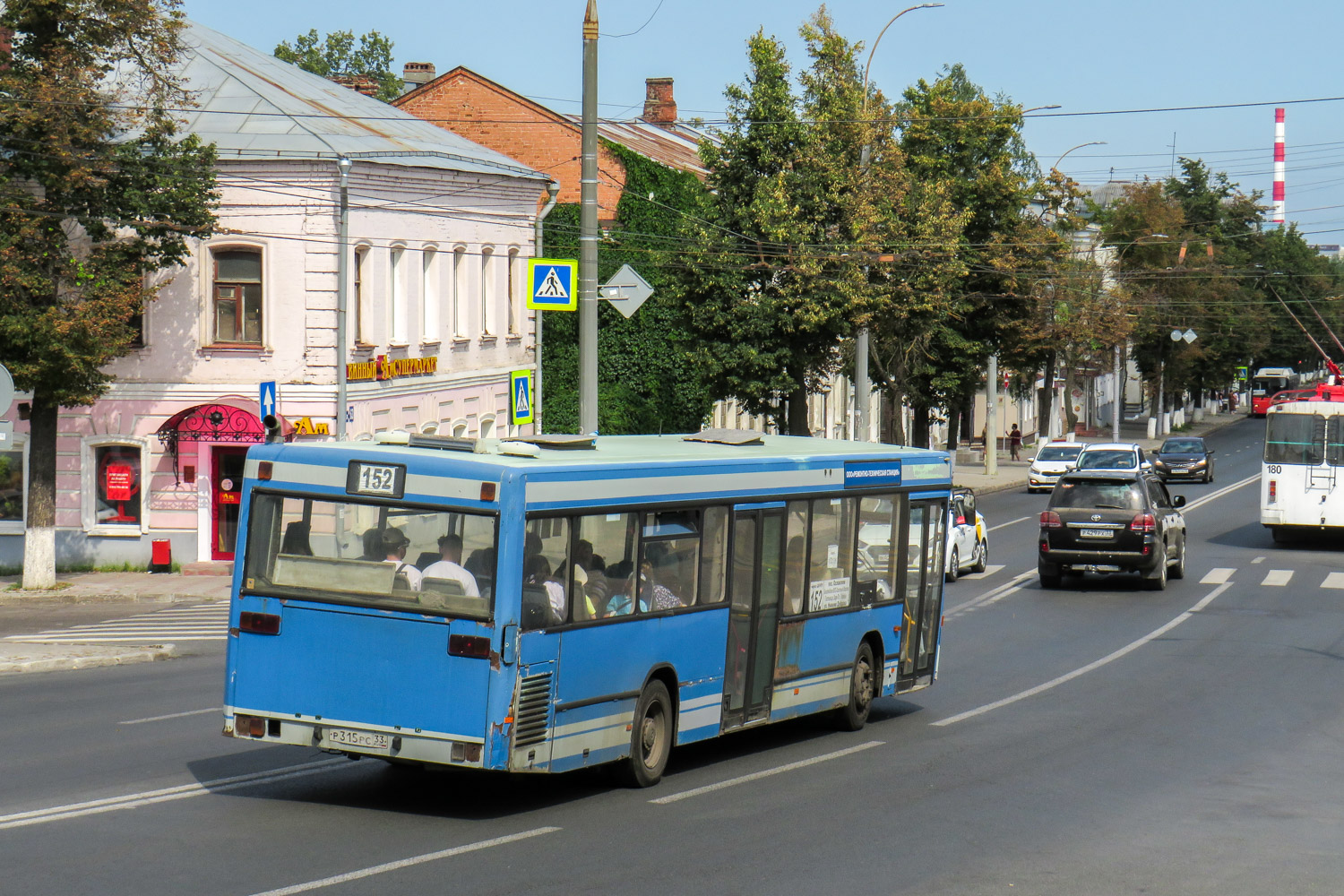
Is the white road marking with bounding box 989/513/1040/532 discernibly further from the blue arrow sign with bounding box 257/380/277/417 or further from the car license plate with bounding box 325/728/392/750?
the car license plate with bounding box 325/728/392/750

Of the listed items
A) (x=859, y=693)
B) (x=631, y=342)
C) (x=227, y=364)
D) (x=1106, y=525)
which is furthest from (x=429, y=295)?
(x=859, y=693)

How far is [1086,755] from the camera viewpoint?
40.7ft

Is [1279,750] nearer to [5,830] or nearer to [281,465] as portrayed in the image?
[281,465]

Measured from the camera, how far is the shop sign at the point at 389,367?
2836 cm

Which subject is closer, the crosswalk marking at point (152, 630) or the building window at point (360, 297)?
the crosswalk marking at point (152, 630)

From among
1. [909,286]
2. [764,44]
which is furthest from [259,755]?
[909,286]

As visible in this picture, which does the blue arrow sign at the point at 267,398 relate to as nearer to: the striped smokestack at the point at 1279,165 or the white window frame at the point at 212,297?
the white window frame at the point at 212,297

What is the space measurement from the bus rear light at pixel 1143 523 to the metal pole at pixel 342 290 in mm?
13250

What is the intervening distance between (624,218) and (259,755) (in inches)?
1243

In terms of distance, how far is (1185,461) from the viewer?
179 feet

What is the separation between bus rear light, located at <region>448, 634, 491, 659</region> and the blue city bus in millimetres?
11

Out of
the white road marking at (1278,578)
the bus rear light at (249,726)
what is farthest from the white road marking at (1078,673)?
the bus rear light at (249,726)

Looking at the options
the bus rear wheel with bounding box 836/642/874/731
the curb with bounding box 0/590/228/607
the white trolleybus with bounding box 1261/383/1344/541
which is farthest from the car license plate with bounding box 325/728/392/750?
the white trolleybus with bounding box 1261/383/1344/541

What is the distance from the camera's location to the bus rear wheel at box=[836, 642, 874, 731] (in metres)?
13.1
